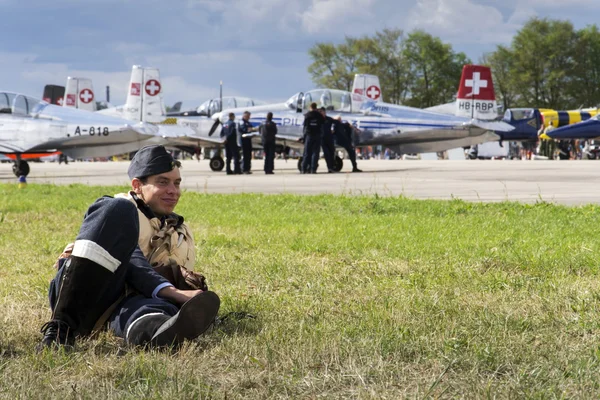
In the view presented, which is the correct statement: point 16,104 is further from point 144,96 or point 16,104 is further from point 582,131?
point 582,131

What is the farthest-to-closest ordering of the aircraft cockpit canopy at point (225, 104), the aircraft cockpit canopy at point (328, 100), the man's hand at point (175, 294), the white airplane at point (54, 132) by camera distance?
the aircraft cockpit canopy at point (225, 104) → the aircraft cockpit canopy at point (328, 100) → the white airplane at point (54, 132) → the man's hand at point (175, 294)

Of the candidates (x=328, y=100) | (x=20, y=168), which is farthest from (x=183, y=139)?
(x=20, y=168)

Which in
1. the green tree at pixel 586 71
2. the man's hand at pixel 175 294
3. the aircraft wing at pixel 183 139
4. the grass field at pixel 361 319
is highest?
the green tree at pixel 586 71

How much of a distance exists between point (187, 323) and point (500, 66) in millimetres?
75685

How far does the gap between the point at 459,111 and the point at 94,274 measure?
34.3m

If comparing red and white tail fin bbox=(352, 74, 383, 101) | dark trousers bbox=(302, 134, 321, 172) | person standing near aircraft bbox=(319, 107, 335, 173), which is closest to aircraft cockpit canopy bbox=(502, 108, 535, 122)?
red and white tail fin bbox=(352, 74, 383, 101)

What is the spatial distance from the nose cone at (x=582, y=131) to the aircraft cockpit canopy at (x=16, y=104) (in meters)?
27.5

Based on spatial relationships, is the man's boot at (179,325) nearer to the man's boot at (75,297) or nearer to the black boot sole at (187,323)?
the black boot sole at (187,323)

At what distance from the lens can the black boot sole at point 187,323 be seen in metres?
3.11

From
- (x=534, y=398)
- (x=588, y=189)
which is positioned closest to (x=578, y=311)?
(x=534, y=398)

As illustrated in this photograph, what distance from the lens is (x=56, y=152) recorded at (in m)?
22.5

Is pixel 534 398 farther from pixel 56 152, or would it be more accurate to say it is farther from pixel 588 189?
pixel 56 152

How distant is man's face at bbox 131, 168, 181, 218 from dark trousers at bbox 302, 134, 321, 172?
1847 centimetres

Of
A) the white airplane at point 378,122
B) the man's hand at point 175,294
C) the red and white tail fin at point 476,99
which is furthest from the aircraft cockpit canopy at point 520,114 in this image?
the man's hand at point 175,294
